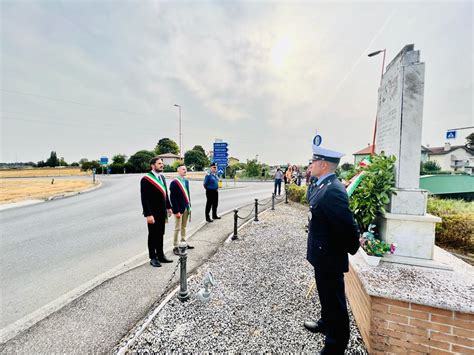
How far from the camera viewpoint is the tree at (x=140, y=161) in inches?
1978

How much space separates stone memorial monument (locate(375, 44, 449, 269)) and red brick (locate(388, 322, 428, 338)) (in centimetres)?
104

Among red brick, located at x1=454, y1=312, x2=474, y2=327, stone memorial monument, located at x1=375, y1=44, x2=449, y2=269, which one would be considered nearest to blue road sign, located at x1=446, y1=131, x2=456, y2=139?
stone memorial monument, located at x1=375, y1=44, x2=449, y2=269

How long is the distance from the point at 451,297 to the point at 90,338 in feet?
12.7

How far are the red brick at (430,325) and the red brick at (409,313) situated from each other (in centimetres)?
4

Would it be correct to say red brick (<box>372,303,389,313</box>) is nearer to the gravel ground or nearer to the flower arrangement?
the gravel ground

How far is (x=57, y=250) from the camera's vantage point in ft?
16.6

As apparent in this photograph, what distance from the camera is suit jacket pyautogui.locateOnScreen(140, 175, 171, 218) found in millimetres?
4066

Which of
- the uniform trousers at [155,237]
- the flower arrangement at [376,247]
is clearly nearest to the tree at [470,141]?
the flower arrangement at [376,247]

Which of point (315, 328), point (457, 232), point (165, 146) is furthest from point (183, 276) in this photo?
point (165, 146)

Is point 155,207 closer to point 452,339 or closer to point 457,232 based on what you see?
point 452,339

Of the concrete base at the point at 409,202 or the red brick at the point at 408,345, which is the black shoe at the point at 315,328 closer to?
the red brick at the point at 408,345

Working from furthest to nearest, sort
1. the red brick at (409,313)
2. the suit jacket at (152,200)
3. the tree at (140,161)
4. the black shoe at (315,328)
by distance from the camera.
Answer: the tree at (140,161) < the suit jacket at (152,200) < the black shoe at (315,328) < the red brick at (409,313)

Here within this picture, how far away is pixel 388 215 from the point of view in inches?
118

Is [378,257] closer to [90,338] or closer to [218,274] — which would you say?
[218,274]
